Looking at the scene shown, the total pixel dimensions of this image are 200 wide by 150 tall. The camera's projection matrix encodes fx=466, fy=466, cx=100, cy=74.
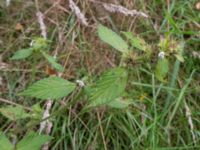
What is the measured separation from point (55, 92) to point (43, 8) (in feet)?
2.95

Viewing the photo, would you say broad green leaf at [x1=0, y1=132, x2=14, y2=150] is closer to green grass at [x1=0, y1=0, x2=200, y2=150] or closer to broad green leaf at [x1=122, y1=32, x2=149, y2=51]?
green grass at [x1=0, y1=0, x2=200, y2=150]

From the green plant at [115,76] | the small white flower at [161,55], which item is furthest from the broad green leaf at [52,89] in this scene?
the small white flower at [161,55]

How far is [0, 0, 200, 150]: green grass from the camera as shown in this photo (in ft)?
5.01

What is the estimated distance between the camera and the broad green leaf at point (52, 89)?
1042 mm

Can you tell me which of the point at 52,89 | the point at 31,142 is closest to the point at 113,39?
A: the point at 52,89

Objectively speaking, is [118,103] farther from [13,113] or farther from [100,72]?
[100,72]

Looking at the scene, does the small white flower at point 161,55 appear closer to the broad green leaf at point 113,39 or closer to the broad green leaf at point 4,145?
the broad green leaf at point 113,39

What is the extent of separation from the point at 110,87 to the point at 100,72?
2.32ft

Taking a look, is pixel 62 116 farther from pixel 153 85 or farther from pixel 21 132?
pixel 153 85

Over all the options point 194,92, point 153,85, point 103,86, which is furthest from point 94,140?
point 103,86

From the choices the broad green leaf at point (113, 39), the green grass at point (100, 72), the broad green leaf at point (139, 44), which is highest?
the broad green leaf at point (113, 39)

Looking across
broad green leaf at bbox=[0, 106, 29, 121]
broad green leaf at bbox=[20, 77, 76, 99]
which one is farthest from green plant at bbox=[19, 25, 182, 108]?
broad green leaf at bbox=[0, 106, 29, 121]

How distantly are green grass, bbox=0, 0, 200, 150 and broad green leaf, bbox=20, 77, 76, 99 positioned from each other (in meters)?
0.22

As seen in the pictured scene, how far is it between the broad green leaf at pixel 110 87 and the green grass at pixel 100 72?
359mm
